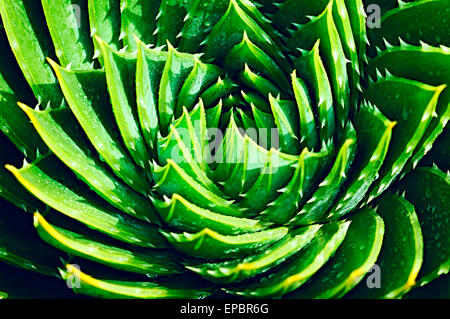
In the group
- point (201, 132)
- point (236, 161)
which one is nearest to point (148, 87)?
point (201, 132)

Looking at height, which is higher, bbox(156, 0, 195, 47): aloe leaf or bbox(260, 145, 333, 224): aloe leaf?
bbox(156, 0, 195, 47): aloe leaf

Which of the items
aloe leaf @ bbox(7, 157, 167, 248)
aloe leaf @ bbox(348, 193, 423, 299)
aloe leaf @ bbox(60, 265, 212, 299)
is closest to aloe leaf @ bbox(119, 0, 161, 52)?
aloe leaf @ bbox(7, 157, 167, 248)

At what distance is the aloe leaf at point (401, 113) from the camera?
94 centimetres

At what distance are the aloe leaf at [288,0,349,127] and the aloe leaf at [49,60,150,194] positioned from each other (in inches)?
18.1

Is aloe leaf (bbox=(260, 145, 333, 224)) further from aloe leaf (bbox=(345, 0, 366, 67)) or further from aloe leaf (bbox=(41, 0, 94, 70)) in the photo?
aloe leaf (bbox=(41, 0, 94, 70))

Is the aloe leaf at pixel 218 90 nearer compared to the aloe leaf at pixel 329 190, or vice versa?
the aloe leaf at pixel 329 190

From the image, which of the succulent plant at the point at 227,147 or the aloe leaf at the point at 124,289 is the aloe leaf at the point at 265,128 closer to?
the succulent plant at the point at 227,147

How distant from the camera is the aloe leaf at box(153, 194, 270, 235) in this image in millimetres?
976

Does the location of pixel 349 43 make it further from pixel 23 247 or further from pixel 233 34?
pixel 23 247

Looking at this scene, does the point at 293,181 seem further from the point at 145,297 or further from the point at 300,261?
the point at 145,297

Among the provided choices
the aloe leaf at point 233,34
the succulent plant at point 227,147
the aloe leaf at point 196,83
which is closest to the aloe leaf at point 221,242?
the succulent plant at point 227,147

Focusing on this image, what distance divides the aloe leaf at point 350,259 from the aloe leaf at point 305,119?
18cm

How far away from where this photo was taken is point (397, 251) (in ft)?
3.20

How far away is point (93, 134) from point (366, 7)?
0.69 m
